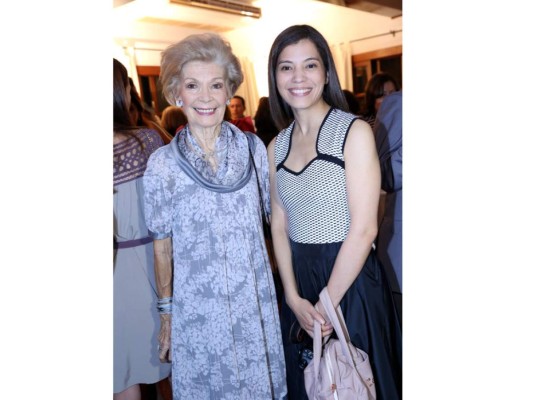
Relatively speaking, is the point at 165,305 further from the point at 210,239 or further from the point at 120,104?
the point at 120,104

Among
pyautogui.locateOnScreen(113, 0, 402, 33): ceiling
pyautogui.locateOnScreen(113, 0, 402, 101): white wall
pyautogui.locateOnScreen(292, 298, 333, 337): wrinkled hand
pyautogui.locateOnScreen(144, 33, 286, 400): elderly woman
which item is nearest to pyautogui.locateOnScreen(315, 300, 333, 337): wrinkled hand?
pyautogui.locateOnScreen(292, 298, 333, 337): wrinkled hand

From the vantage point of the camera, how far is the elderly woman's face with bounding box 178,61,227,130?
44.3 inches

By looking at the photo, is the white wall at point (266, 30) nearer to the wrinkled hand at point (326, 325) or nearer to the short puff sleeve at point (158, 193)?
the short puff sleeve at point (158, 193)

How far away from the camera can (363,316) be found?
122 centimetres

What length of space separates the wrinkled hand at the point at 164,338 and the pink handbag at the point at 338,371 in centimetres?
36


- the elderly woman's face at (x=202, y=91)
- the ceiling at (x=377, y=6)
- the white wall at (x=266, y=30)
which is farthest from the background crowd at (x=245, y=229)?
the white wall at (x=266, y=30)
